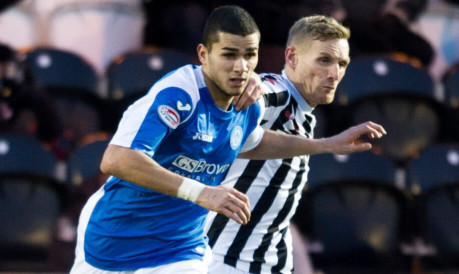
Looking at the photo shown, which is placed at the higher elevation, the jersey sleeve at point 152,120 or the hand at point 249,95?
the hand at point 249,95

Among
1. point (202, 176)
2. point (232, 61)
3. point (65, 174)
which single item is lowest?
point (65, 174)

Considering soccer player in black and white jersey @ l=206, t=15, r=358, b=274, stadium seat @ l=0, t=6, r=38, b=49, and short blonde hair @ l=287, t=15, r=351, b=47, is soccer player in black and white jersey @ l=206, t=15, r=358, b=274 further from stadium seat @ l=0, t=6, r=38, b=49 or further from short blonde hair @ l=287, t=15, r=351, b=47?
stadium seat @ l=0, t=6, r=38, b=49

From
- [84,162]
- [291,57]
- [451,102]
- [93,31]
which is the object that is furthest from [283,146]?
[93,31]

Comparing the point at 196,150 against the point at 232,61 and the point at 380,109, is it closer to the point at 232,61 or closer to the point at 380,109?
the point at 232,61

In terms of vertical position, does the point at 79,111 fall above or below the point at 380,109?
below

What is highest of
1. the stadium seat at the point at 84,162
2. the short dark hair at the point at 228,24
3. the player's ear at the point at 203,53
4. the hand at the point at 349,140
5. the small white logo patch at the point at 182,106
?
the short dark hair at the point at 228,24

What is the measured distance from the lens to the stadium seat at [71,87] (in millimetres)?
8117

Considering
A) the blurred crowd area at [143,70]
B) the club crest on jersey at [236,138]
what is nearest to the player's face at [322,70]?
the club crest on jersey at [236,138]

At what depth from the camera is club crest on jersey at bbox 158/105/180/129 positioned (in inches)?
148

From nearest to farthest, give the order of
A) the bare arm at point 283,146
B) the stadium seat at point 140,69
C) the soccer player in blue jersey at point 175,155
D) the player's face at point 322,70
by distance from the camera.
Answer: the soccer player in blue jersey at point 175,155 → the bare arm at point 283,146 → the player's face at point 322,70 → the stadium seat at point 140,69

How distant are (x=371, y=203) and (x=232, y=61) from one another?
3467 millimetres

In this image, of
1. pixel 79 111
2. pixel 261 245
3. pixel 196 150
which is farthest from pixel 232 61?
pixel 79 111

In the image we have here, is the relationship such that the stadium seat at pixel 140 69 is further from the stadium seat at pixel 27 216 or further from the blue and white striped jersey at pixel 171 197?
the blue and white striped jersey at pixel 171 197

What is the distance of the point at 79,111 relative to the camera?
8.14 meters
